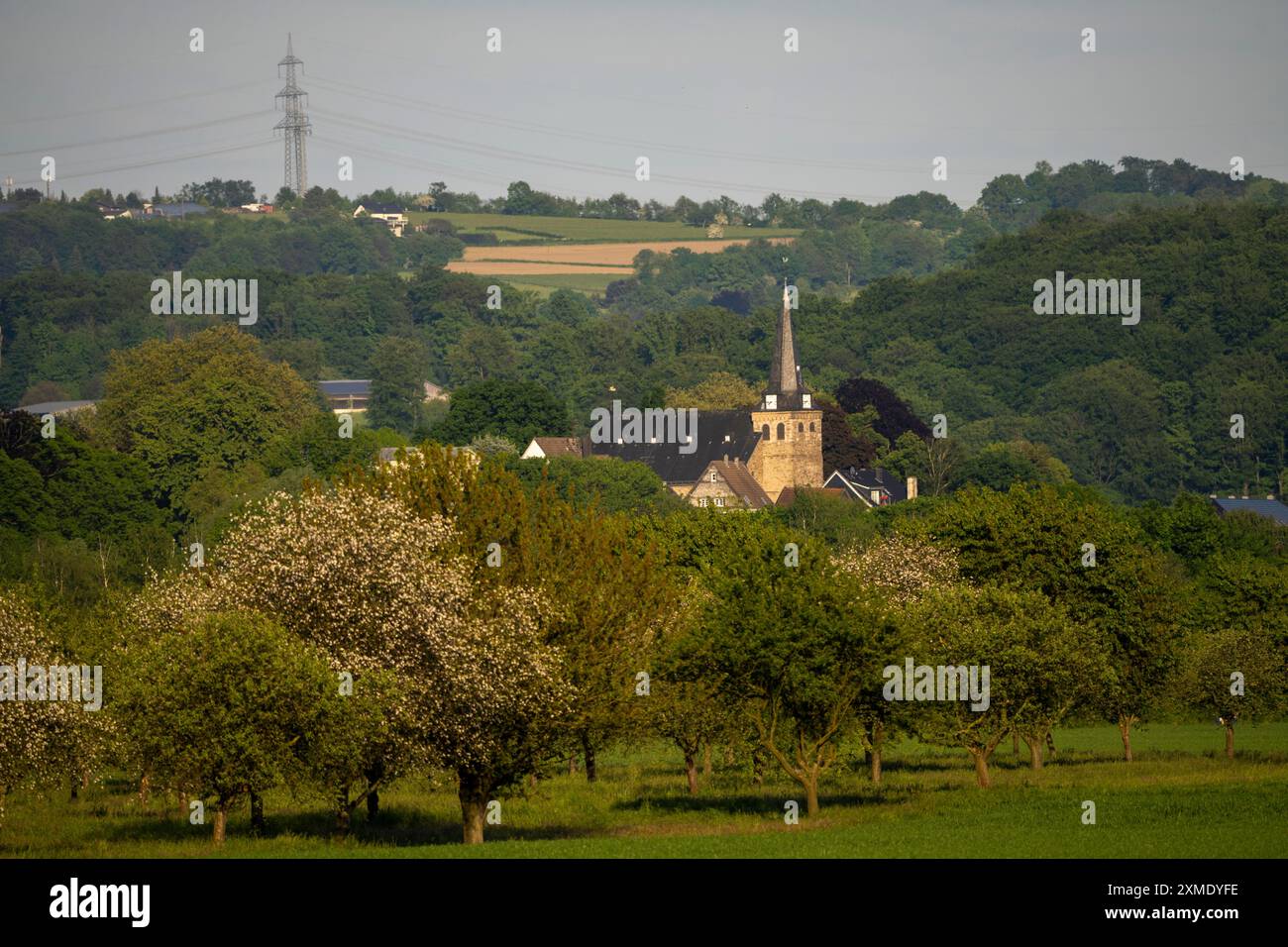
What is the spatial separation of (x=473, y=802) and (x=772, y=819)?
358 inches

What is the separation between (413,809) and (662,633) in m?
9.02

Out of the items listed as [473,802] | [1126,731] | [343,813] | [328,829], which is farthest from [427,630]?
[1126,731]

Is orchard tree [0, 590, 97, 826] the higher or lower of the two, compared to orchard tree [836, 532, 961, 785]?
lower

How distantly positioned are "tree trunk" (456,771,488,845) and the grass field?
103 cm

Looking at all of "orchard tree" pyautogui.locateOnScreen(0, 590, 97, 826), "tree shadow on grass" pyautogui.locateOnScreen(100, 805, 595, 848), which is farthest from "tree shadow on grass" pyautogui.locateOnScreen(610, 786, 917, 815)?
"orchard tree" pyautogui.locateOnScreen(0, 590, 97, 826)

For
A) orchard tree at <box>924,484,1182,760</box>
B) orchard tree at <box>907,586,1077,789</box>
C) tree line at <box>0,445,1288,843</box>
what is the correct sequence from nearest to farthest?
1. tree line at <box>0,445,1288,843</box>
2. orchard tree at <box>907,586,1077,789</box>
3. orchard tree at <box>924,484,1182,760</box>

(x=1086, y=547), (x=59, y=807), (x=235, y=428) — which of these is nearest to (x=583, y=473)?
(x=235, y=428)

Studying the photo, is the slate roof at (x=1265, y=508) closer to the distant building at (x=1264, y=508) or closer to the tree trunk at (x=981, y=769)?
the distant building at (x=1264, y=508)

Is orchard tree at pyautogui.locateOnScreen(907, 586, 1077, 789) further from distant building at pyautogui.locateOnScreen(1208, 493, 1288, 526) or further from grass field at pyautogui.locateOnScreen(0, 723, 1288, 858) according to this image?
distant building at pyautogui.locateOnScreen(1208, 493, 1288, 526)

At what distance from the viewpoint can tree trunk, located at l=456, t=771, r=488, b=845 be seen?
57.8 metres

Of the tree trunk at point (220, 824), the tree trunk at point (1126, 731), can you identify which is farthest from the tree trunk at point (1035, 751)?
the tree trunk at point (220, 824)

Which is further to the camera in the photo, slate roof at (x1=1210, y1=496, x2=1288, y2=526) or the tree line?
slate roof at (x1=1210, y1=496, x2=1288, y2=526)
